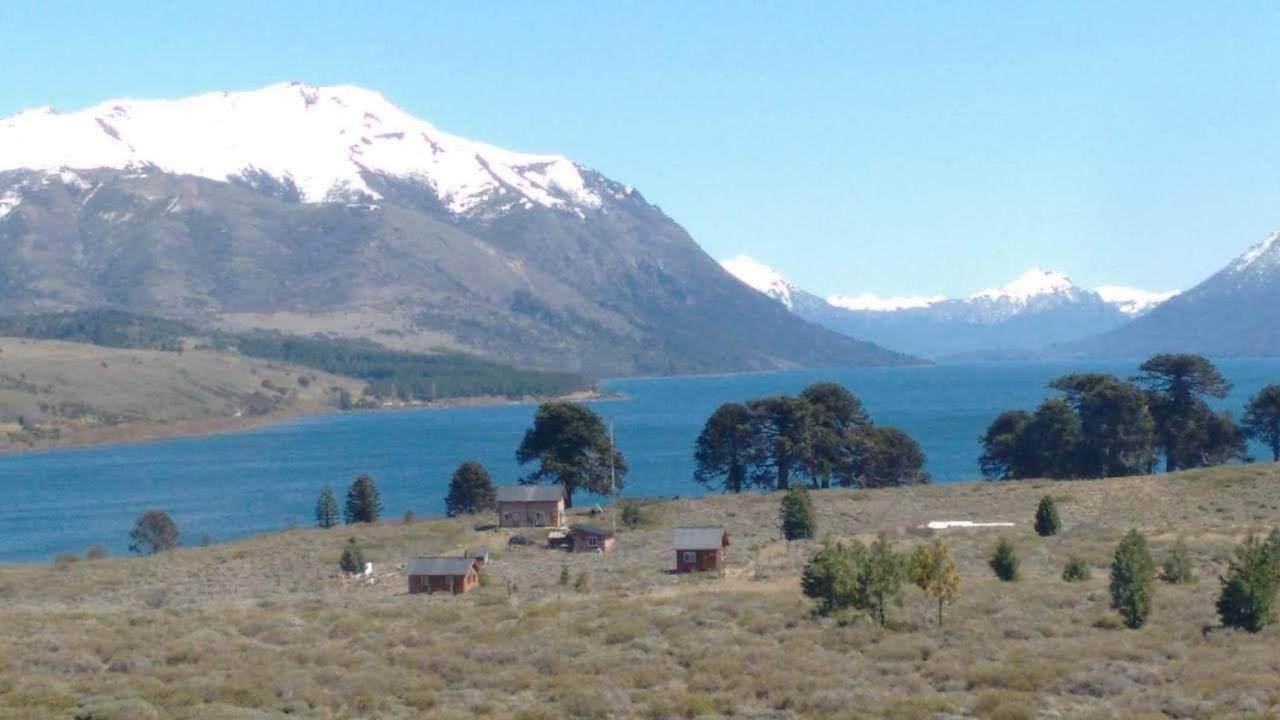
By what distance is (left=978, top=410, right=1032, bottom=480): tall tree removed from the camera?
271 ft

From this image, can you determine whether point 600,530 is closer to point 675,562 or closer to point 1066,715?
point 675,562

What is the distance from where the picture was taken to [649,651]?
27562 mm

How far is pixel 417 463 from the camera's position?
14725 cm

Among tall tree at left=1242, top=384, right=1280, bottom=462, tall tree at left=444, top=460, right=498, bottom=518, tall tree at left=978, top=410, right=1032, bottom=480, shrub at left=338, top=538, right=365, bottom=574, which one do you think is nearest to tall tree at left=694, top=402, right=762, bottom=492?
tall tree at left=444, top=460, right=498, bottom=518

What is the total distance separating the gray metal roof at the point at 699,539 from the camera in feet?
155

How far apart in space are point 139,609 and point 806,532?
82.2 feet

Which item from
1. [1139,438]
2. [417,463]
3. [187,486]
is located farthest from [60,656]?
[417,463]

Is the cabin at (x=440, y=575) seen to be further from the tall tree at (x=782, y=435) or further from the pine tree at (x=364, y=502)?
the tall tree at (x=782, y=435)

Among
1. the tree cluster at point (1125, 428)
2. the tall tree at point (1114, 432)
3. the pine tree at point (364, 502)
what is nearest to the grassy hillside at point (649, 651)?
the pine tree at point (364, 502)

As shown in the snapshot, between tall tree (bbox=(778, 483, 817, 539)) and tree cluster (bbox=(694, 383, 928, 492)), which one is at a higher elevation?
tree cluster (bbox=(694, 383, 928, 492))

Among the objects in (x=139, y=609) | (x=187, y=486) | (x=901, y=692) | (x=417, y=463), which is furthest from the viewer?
(x=417, y=463)

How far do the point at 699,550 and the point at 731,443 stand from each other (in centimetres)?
3551

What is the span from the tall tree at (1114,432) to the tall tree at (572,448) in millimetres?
24710

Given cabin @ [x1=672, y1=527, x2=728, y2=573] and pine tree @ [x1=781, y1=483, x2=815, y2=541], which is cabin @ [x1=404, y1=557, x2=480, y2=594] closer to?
cabin @ [x1=672, y1=527, x2=728, y2=573]
